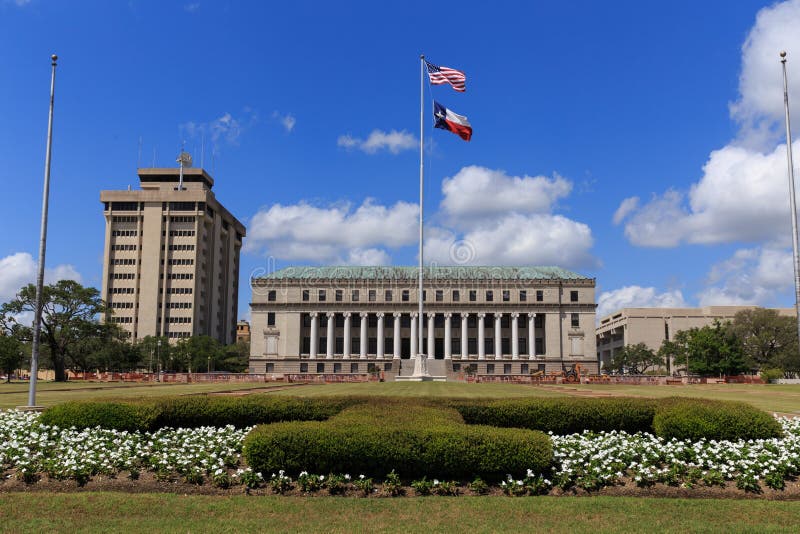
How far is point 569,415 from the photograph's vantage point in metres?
18.9

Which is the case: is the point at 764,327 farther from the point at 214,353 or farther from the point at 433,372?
the point at 214,353

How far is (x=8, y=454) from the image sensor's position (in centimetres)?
1467

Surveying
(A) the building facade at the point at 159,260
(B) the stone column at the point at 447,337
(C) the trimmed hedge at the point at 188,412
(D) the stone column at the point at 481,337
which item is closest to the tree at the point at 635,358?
(D) the stone column at the point at 481,337

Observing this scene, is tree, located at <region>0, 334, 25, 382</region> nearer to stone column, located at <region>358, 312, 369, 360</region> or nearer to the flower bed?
stone column, located at <region>358, 312, 369, 360</region>

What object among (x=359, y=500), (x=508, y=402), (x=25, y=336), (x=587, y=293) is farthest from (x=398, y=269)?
(x=359, y=500)

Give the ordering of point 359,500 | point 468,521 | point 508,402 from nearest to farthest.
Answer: point 468,521 < point 359,500 < point 508,402

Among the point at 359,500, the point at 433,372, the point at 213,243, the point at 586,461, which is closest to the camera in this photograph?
the point at 359,500

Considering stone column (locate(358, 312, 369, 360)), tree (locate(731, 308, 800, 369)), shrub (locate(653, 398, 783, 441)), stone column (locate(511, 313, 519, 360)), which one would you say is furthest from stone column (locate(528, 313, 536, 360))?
shrub (locate(653, 398, 783, 441))

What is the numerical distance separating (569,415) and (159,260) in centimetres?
14654

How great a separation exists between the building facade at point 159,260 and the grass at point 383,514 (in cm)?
14400

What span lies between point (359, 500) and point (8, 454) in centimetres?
839

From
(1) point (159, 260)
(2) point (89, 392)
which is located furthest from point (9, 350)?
(1) point (159, 260)

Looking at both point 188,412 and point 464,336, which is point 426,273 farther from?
point 188,412

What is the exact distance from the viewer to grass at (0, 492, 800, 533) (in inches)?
417
